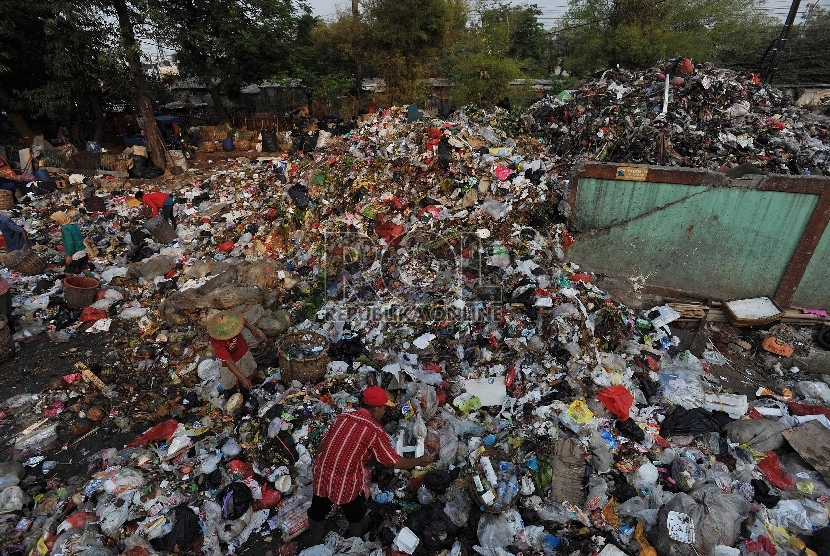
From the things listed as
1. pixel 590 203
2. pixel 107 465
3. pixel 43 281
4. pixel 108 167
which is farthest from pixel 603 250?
pixel 108 167

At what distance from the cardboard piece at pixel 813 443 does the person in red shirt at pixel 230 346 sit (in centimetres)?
447

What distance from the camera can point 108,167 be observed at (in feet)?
35.3

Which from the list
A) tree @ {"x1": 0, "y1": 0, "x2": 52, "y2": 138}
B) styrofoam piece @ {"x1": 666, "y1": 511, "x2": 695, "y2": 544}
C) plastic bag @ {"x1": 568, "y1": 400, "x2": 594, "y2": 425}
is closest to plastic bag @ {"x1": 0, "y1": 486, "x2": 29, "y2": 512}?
plastic bag @ {"x1": 568, "y1": 400, "x2": 594, "y2": 425}

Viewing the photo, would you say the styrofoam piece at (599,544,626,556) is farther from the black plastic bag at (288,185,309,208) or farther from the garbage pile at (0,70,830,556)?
the black plastic bag at (288,185,309,208)

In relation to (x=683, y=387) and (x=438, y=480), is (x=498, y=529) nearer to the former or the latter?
(x=438, y=480)

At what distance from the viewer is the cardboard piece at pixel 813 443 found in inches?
125

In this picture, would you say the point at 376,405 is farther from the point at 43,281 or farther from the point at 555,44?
the point at 555,44

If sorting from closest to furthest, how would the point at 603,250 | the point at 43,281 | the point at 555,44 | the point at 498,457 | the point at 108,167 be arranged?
the point at 498,457, the point at 603,250, the point at 43,281, the point at 108,167, the point at 555,44

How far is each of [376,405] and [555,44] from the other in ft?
81.0

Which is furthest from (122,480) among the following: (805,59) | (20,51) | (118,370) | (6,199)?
(805,59)

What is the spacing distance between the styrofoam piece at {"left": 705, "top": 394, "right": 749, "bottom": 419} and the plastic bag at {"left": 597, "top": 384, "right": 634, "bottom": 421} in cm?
70

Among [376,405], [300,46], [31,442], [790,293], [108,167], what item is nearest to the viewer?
[376,405]

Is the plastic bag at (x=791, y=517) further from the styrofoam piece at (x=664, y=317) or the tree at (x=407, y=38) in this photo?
the tree at (x=407, y=38)

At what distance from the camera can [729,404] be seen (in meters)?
3.74
